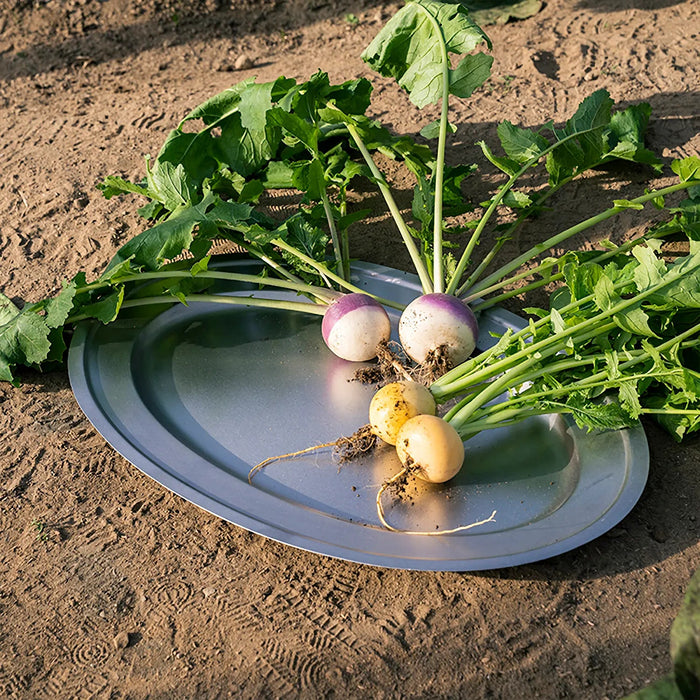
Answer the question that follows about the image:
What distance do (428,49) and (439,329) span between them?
1146 mm

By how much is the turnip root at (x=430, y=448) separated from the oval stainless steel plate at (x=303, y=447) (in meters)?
0.10

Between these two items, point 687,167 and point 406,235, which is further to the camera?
point 406,235

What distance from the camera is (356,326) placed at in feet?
9.43

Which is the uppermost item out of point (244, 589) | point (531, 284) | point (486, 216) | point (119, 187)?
point (119, 187)

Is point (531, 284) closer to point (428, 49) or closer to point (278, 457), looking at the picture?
point (428, 49)

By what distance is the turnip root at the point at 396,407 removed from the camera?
2.53 m

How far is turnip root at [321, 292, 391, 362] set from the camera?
2.88 meters

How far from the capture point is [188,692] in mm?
2051

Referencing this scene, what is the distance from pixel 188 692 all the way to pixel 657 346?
158 cm

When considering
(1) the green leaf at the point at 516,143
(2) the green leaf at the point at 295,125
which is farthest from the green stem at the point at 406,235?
(1) the green leaf at the point at 516,143

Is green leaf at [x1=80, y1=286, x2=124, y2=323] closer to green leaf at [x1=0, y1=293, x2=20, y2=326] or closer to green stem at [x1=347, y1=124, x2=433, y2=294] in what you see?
green leaf at [x1=0, y1=293, x2=20, y2=326]

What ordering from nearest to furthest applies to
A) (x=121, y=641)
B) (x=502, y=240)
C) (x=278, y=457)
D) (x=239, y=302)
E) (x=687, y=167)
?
(x=121, y=641), (x=278, y=457), (x=687, y=167), (x=239, y=302), (x=502, y=240)

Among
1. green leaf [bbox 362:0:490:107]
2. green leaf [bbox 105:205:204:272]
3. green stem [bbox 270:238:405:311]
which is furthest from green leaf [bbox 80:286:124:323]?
green leaf [bbox 362:0:490:107]

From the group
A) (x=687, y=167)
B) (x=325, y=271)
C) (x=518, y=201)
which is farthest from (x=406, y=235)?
(x=687, y=167)
